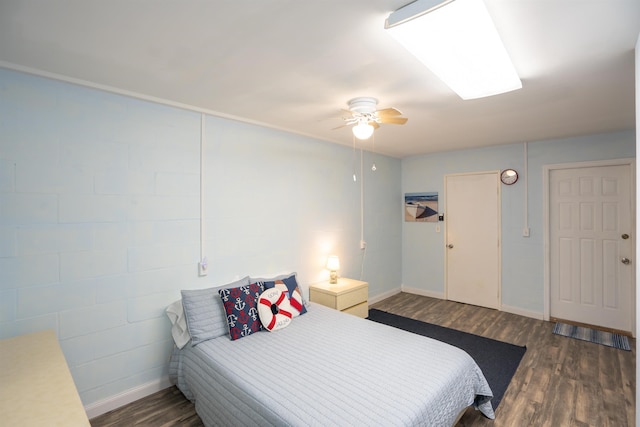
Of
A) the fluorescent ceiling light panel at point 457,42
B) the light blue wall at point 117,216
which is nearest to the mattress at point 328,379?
the light blue wall at point 117,216

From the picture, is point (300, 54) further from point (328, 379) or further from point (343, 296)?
point (343, 296)

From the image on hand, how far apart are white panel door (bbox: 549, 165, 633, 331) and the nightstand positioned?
2.60 m

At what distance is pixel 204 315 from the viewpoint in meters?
2.54

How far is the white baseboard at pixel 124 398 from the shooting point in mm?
2293

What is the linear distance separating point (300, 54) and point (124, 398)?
2849mm

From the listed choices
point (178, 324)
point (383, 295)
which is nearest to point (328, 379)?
point (178, 324)

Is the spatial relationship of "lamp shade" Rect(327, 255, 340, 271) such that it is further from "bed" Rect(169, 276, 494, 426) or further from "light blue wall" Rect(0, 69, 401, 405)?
"bed" Rect(169, 276, 494, 426)

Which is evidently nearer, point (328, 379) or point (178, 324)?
point (328, 379)

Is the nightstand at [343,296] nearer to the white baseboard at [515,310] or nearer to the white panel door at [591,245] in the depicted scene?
the white baseboard at [515,310]

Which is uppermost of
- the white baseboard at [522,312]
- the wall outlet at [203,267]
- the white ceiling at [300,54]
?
the white ceiling at [300,54]

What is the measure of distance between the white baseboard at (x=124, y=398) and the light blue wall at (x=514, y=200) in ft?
13.6

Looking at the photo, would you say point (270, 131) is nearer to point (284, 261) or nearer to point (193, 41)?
point (284, 261)

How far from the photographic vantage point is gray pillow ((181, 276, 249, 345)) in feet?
8.04

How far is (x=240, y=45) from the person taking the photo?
5.67 feet
